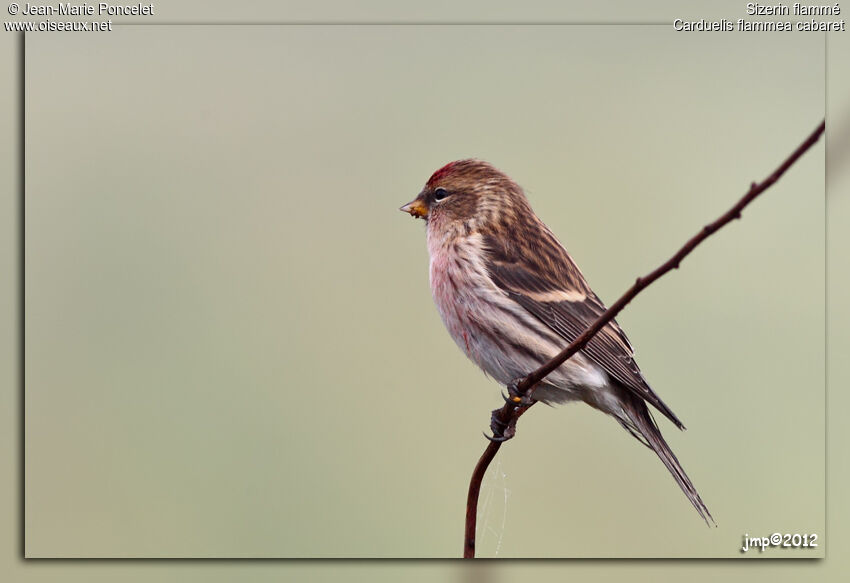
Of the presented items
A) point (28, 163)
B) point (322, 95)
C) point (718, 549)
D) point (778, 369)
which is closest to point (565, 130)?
point (322, 95)

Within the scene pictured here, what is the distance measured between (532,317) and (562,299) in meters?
0.13

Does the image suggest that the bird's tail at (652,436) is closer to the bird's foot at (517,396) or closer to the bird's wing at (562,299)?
the bird's wing at (562,299)

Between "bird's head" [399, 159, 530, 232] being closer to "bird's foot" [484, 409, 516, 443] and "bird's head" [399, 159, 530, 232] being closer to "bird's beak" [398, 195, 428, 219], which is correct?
"bird's beak" [398, 195, 428, 219]

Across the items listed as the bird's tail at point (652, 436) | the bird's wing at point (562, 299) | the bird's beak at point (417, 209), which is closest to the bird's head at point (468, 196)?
the bird's beak at point (417, 209)

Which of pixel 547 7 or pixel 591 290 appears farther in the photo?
pixel 547 7

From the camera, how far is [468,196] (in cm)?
338

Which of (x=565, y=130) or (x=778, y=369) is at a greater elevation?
(x=565, y=130)

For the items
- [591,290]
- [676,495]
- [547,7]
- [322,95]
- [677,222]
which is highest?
[547,7]

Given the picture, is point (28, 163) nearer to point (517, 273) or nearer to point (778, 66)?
point (517, 273)

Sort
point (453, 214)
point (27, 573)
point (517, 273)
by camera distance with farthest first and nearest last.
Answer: point (27, 573)
point (453, 214)
point (517, 273)

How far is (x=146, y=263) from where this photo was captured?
3662 mm

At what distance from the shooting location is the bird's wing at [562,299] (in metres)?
2.96

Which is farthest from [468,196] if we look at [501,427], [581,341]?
[581,341]

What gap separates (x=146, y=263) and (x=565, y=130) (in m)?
1.79
